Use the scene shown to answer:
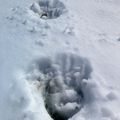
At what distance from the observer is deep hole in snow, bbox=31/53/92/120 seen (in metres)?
2.34

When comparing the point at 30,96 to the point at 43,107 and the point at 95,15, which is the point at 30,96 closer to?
the point at 43,107

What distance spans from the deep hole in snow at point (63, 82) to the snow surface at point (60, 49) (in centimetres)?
5

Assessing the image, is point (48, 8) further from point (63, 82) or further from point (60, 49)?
point (63, 82)

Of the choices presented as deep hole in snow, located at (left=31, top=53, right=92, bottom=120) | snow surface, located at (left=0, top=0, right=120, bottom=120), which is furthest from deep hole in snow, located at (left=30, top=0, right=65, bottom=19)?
deep hole in snow, located at (left=31, top=53, right=92, bottom=120)

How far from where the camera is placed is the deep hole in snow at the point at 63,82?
2340 millimetres

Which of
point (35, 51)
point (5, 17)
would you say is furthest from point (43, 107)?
point (5, 17)

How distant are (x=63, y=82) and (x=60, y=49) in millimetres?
352

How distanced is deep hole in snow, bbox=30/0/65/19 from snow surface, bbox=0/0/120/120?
6 cm

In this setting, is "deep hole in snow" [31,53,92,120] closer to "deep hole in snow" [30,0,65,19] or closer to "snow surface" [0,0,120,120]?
"snow surface" [0,0,120,120]

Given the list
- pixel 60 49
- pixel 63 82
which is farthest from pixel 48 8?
pixel 63 82

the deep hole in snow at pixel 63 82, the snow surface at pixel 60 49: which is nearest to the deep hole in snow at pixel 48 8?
the snow surface at pixel 60 49

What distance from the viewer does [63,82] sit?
100 inches

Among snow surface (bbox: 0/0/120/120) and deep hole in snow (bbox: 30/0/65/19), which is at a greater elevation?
snow surface (bbox: 0/0/120/120)

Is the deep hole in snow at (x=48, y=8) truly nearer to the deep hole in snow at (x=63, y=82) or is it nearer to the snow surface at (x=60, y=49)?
the snow surface at (x=60, y=49)
